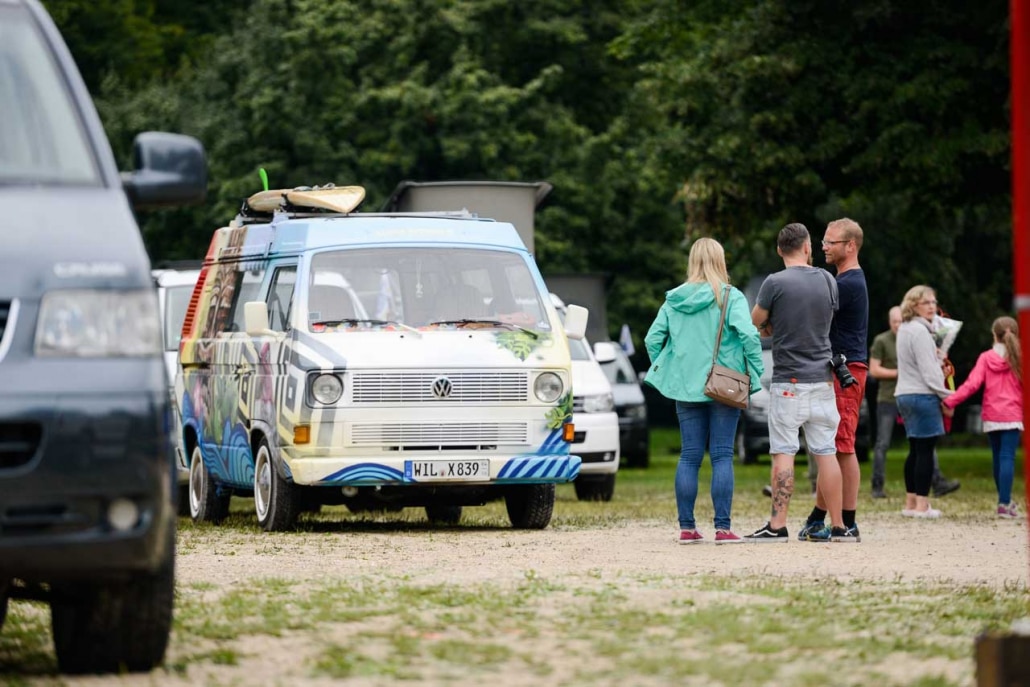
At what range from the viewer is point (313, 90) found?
139 ft

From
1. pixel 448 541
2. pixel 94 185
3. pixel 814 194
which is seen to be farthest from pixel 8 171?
pixel 814 194

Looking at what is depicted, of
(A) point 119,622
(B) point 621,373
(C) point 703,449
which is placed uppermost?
(B) point 621,373

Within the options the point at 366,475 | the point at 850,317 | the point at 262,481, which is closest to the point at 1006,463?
the point at 850,317

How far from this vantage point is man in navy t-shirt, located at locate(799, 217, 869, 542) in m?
12.8

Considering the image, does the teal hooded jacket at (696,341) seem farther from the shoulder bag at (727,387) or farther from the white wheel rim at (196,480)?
the white wheel rim at (196,480)

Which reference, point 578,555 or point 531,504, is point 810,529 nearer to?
point 531,504

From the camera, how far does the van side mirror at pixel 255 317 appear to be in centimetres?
1388

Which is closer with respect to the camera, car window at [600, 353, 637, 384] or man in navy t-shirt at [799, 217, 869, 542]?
man in navy t-shirt at [799, 217, 869, 542]

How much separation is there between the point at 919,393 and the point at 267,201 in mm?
5538

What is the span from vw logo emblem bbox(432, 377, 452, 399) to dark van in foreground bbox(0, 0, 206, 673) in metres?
6.77

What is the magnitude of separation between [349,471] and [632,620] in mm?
5707

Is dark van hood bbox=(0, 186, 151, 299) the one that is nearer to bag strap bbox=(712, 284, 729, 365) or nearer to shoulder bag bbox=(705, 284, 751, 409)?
shoulder bag bbox=(705, 284, 751, 409)

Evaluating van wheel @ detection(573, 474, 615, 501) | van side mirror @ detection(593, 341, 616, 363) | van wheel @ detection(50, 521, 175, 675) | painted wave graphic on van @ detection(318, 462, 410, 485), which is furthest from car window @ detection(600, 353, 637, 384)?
van wheel @ detection(50, 521, 175, 675)

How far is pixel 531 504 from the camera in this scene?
46.0 feet
